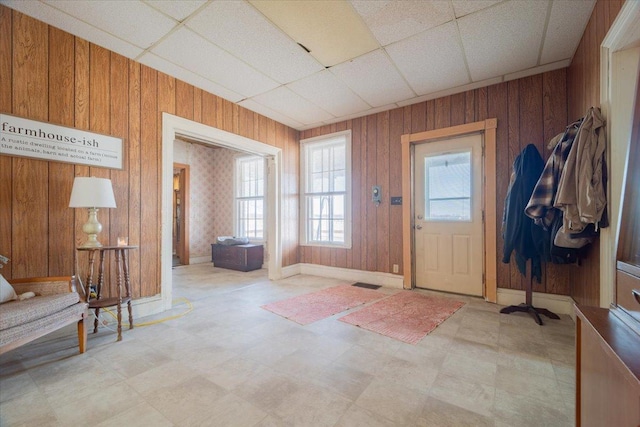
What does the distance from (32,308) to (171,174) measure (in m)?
1.74

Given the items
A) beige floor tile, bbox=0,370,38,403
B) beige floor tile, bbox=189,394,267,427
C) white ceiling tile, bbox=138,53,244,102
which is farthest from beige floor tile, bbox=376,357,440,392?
white ceiling tile, bbox=138,53,244,102

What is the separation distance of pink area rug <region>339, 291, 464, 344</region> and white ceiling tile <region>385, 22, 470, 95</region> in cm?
264

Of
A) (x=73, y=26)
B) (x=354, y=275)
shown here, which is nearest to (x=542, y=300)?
(x=354, y=275)

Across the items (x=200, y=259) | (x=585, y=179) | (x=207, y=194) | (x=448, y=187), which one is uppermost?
(x=207, y=194)

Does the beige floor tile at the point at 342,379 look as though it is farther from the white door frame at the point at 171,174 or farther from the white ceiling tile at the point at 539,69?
the white ceiling tile at the point at 539,69

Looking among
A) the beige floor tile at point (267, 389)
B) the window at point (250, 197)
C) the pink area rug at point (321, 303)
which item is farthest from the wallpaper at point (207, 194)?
the beige floor tile at point (267, 389)

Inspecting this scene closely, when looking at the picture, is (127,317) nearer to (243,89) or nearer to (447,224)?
(243,89)

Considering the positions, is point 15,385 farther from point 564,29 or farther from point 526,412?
point 564,29

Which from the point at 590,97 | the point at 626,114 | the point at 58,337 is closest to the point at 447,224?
the point at 590,97

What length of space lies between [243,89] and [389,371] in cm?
339

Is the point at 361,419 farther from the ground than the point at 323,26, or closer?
closer

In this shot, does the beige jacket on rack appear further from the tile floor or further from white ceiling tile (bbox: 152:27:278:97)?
white ceiling tile (bbox: 152:27:278:97)

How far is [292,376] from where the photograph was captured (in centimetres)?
173

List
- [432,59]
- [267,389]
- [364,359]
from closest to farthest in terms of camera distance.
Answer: [267,389] < [364,359] < [432,59]
